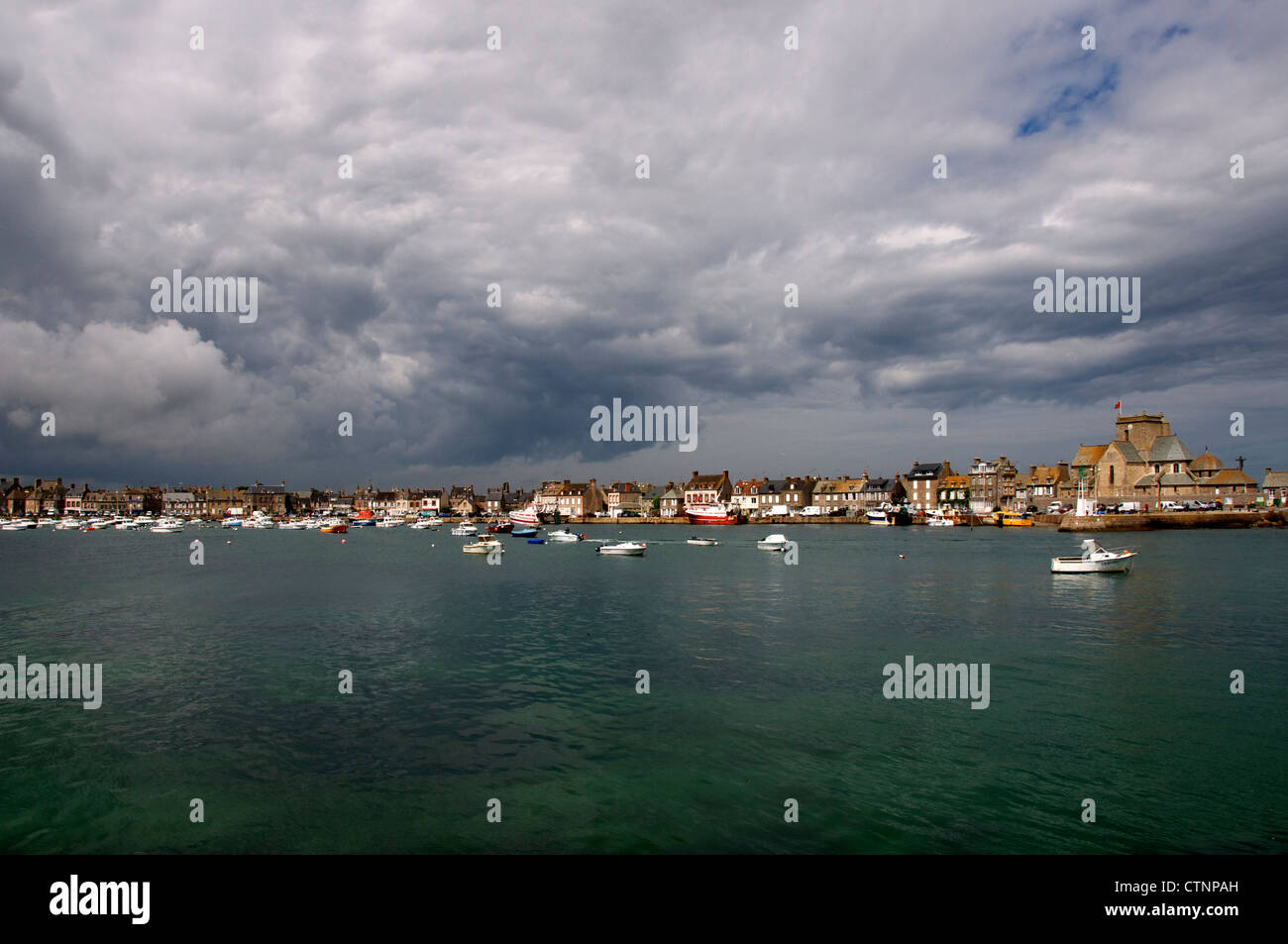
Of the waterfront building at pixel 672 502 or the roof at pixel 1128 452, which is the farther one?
the waterfront building at pixel 672 502

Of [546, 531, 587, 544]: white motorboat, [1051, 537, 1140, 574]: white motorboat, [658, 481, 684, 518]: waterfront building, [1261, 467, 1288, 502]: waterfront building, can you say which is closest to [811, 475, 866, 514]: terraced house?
[658, 481, 684, 518]: waterfront building

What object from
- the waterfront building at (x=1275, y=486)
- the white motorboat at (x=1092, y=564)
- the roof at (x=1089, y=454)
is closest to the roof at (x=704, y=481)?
the roof at (x=1089, y=454)

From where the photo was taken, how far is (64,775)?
13.1m

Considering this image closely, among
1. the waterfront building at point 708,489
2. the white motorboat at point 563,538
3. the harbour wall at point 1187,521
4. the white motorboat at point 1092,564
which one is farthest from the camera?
the waterfront building at point 708,489

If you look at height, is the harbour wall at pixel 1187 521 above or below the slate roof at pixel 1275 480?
below

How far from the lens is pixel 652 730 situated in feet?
50.4

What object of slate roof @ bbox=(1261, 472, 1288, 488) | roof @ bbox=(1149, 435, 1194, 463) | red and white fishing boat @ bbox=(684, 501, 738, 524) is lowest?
red and white fishing boat @ bbox=(684, 501, 738, 524)

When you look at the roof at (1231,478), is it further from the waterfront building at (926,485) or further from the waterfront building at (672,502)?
the waterfront building at (672,502)

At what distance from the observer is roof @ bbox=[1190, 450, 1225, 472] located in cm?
12494

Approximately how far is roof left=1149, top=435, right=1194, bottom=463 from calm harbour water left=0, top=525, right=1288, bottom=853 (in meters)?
112

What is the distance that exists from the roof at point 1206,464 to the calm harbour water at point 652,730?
384 ft

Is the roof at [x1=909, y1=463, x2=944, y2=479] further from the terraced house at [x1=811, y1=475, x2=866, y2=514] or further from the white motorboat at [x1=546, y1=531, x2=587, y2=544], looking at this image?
the white motorboat at [x1=546, y1=531, x2=587, y2=544]

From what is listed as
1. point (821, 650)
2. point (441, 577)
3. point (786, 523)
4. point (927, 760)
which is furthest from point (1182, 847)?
point (786, 523)

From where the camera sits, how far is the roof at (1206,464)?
410 feet
